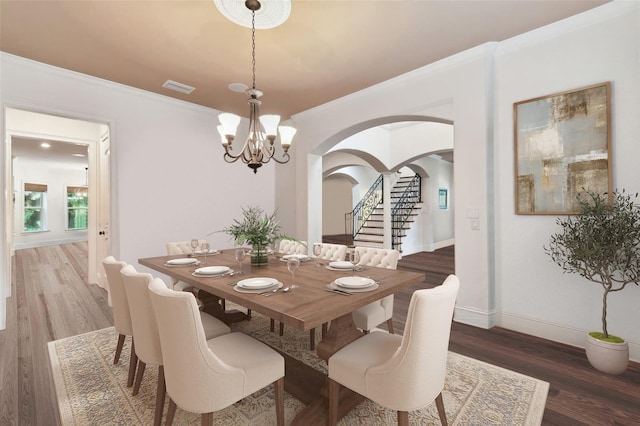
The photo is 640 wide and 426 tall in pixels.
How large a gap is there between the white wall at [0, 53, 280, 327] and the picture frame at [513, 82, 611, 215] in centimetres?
403

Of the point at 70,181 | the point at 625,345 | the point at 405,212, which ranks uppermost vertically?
the point at 70,181

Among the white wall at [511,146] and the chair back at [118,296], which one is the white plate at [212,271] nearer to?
the chair back at [118,296]

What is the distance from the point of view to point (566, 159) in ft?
8.57

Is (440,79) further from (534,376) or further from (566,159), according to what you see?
(534,376)

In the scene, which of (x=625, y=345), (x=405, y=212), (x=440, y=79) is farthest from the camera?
(x=405, y=212)

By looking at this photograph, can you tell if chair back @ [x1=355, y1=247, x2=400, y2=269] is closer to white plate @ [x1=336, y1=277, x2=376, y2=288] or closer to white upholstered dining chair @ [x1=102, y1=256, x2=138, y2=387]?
white plate @ [x1=336, y1=277, x2=376, y2=288]

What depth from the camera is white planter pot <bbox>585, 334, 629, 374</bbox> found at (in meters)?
2.12

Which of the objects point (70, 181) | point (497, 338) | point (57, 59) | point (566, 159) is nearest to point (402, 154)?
point (566, 159)

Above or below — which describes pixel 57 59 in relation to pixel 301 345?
above

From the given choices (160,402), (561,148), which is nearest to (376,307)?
(160,402)

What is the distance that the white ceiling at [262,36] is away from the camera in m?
2.34

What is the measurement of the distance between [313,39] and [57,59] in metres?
2.75

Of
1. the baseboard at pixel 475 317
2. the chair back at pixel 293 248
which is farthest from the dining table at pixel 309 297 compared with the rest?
the baseboard at pixel 475 317

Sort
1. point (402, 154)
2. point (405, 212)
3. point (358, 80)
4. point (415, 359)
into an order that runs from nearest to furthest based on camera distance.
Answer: point (415, 359)
point (358, 80)
point (402, 154)
point (405, 212)
